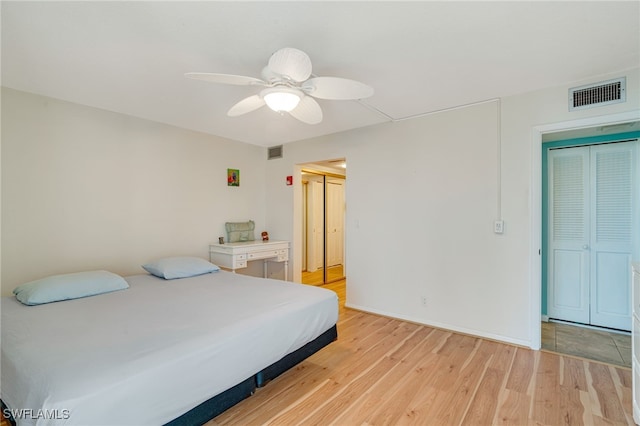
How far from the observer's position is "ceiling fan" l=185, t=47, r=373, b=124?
68.1 inches

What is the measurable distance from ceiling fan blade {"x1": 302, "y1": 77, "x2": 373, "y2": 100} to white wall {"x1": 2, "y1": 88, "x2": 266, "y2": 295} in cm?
246

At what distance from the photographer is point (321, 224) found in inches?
240

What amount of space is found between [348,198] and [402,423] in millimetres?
2635

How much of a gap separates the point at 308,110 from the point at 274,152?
2570 mm

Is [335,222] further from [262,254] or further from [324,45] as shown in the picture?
[324,45]

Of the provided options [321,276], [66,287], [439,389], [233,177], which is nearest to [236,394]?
[439,389]

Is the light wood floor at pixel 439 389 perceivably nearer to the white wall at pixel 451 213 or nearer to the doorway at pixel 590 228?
the white wall at pixel 451 213

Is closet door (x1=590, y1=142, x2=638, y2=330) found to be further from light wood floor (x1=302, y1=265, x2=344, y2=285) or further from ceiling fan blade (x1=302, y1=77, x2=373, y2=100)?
light wood floor (x1=302, y1=265, x2=344, y2=285)

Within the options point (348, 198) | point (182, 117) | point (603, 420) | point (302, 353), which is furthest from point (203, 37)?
point (603, 420)

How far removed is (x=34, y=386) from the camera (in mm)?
1209

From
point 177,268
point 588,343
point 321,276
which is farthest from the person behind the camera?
point 321,276

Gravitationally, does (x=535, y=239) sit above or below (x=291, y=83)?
below

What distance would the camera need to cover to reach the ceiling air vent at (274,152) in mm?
4734

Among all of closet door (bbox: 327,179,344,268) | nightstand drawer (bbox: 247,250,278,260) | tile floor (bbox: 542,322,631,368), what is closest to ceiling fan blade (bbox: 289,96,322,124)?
nightstand drawer (bbox: 247,250,278,260)
